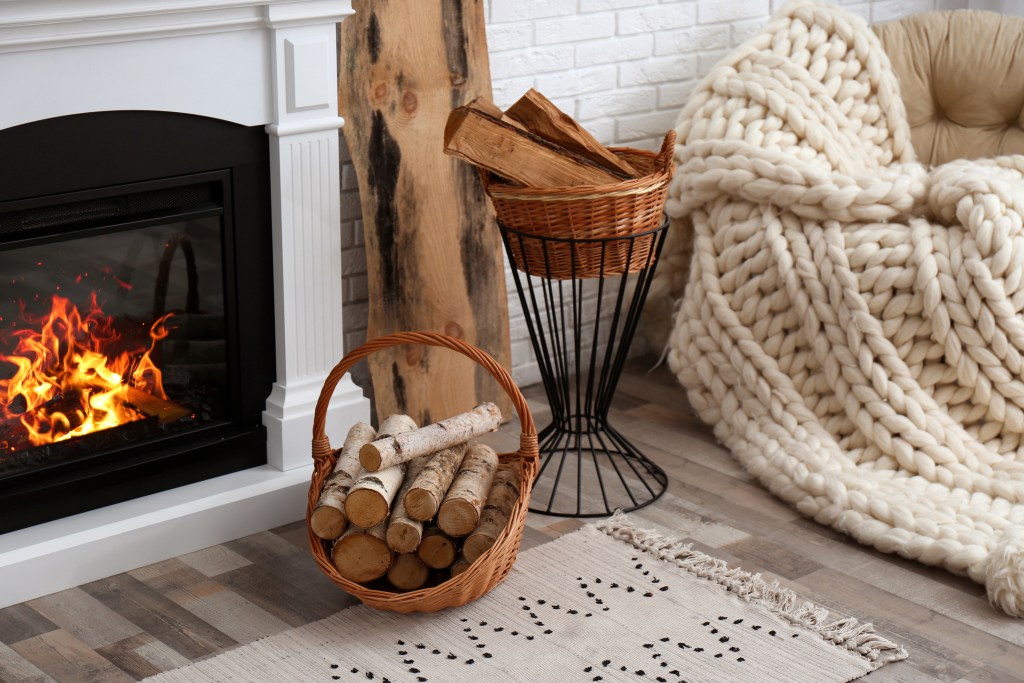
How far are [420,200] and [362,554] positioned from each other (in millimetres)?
917

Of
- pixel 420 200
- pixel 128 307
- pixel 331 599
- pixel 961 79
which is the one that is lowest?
pixel 331 599

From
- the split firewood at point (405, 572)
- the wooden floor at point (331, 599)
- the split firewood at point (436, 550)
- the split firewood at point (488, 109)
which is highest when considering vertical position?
the split firewood at point (488, 109)

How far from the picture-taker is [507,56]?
302 centimetres

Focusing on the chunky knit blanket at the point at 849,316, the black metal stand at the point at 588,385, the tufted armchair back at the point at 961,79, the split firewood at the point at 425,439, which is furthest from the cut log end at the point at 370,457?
the tufted armchair back at the point at 961,79

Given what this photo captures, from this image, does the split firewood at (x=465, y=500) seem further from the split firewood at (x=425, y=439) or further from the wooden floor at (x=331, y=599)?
the wooden floor at (x=331, y=599)

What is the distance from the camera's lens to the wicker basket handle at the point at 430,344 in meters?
2.22

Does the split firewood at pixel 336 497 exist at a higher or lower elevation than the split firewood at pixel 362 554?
higher

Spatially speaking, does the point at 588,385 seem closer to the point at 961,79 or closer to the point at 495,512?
the point at 495,512

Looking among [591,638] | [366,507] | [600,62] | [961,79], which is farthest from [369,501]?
[961,79]

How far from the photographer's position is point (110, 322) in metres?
2.32

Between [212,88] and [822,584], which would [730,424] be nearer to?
[822,584]

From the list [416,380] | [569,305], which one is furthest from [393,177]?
[569,305]

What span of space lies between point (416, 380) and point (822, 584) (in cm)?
103

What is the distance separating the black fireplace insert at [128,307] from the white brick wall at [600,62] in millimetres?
429
